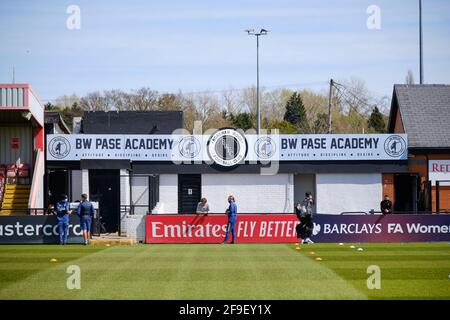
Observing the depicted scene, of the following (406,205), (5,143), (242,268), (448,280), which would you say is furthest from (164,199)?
(448,280)

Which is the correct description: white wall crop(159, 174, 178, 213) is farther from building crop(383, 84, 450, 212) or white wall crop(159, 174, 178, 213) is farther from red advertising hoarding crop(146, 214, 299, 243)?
building crop(383, 84, 450, 212)

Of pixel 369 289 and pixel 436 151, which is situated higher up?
pixel 436 151

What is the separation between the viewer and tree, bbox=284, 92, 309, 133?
74500mm

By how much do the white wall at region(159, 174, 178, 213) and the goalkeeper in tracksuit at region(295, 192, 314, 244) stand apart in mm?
12563

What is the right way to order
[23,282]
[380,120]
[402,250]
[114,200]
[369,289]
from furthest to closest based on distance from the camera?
[380,120], [114,200], [402,250], [23,282], [369,289]

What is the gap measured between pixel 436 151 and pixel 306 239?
1332cm

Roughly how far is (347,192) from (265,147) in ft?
16.6

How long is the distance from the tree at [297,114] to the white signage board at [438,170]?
3377cm

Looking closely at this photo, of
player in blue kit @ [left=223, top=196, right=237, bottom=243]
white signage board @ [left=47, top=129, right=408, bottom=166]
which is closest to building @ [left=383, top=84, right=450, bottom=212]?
white signage board @ [left=47, top=129, right=408, bottom=166]

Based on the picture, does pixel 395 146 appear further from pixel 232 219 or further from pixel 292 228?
pixel 232 219

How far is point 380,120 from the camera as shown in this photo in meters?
72.1

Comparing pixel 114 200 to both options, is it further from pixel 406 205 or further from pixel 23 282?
pixel 23 282

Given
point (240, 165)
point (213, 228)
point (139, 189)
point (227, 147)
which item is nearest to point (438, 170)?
point (240, 165)

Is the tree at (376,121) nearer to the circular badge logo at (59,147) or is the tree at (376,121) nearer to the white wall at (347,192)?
the white wall at (347,192)
